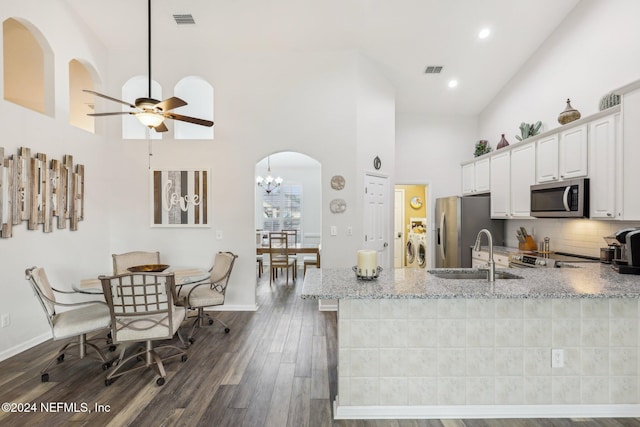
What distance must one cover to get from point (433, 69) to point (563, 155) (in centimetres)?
232

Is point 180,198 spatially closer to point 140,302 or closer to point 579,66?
point 140,302

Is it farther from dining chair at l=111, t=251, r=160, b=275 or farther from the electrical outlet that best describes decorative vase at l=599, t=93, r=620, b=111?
dining chair at l=111, t=251, r=160, b=275

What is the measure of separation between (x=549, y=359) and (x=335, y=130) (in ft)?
11.8

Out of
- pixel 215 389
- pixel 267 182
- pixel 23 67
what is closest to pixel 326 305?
pixel 215 389

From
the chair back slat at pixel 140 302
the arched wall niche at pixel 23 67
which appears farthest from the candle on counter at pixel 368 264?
the arched wall niche at pixel 23 67

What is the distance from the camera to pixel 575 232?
4.23m

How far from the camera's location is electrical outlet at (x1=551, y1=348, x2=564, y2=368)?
2.26m

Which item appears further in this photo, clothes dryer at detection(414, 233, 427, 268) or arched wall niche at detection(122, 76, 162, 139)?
clothes dryer at detection(414, 233, 427, 268)

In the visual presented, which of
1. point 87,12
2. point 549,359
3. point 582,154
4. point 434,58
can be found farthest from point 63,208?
point 582,154

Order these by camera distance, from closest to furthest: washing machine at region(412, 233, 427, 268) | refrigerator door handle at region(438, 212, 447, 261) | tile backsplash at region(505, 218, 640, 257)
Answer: tile backsplash at region(505, 218, 640, 257), refrigerator door handle at region(438, 212, 447, 261), washing machine at region(412, 233, 427, 268)

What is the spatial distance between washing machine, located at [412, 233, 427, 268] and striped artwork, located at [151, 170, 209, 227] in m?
4.21

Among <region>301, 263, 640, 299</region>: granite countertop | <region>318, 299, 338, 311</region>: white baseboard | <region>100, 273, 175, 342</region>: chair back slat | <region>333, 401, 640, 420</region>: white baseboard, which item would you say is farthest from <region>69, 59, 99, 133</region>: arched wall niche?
<region>333, 401, 640, 420</region>: white baseboard

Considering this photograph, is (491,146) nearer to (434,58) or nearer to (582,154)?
(434,58)

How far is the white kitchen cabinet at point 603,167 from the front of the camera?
314cm
